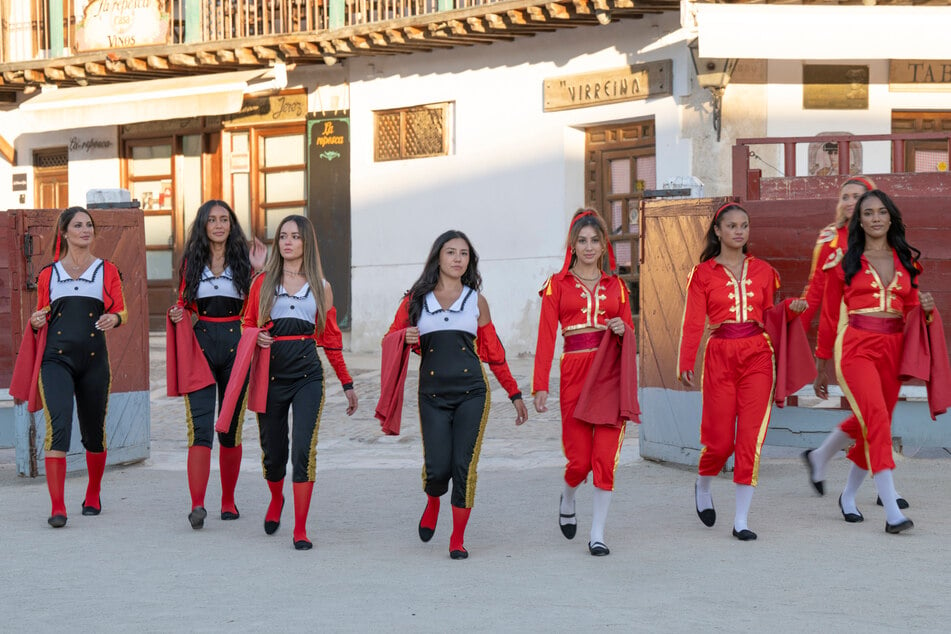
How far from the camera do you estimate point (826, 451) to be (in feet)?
25.7

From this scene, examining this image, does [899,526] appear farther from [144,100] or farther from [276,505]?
[144,100]

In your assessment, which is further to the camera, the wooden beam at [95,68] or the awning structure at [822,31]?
the wooden beam at [95,68]

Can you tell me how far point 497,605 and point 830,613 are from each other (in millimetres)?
1220

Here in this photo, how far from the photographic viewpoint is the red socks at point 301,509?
22.4ft

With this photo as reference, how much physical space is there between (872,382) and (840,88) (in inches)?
351

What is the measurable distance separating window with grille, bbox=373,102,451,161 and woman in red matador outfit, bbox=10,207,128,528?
10.2 m

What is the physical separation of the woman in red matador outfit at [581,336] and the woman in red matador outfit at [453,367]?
0.23 meters

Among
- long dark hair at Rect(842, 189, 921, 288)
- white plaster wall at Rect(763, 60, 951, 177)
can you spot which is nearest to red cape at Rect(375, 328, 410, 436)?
long dark hair at Rect(842, 189, 921, 288)

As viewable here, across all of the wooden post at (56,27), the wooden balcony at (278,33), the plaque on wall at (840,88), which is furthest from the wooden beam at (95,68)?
the plaque on wall at (840,88)

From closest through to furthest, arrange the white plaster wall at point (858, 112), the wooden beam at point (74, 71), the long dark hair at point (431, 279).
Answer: the long dark hair at point (431, 279) → the white plaster wall at point (858, 112) → the wooden beam at point (74, 71)

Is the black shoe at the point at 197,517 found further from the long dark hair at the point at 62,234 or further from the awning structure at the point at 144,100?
the awning structure at the point at 144,100

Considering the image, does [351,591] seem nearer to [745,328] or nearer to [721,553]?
[721,553]

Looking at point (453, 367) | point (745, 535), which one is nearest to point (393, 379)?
point (453, 367)

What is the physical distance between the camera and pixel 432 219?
18.0 metres
